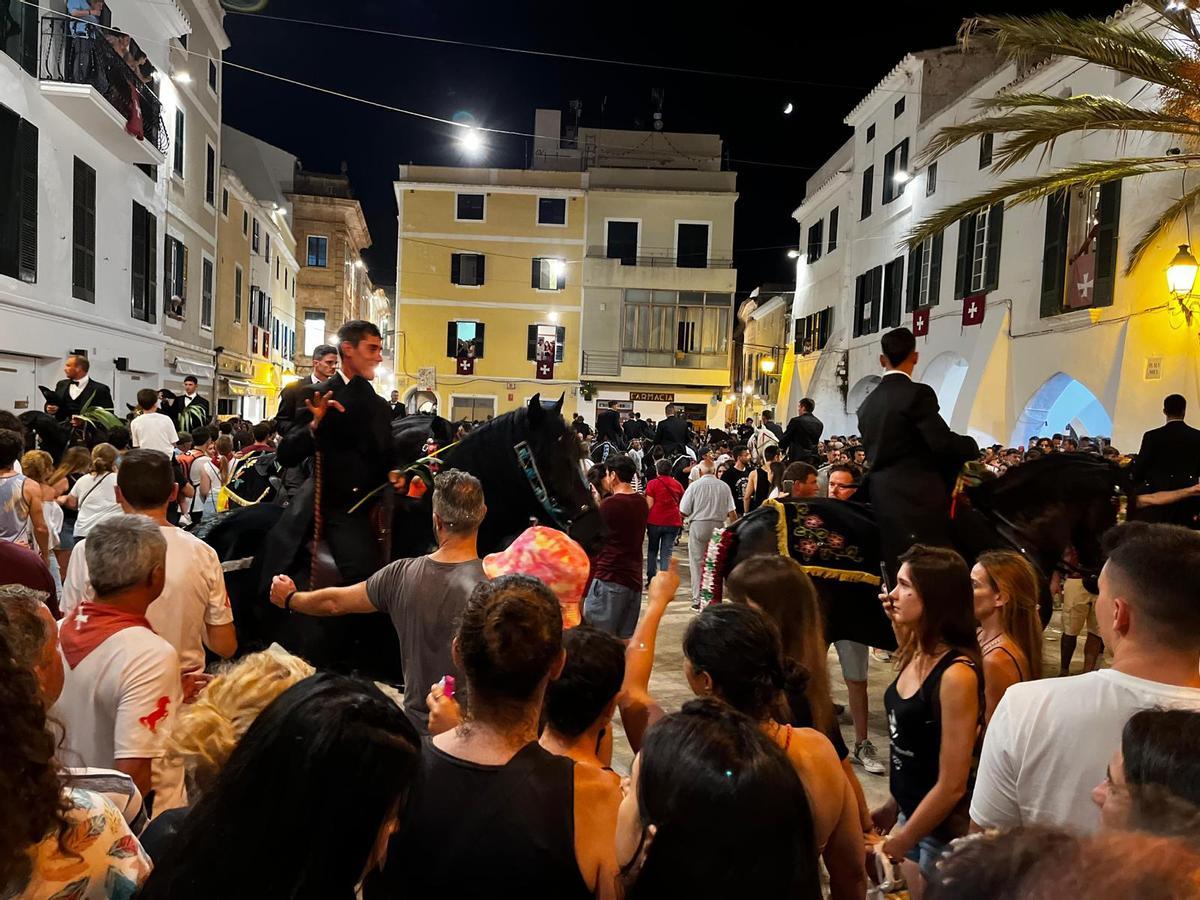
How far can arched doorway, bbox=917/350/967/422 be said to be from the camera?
1816 cm

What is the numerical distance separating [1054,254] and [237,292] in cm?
2178

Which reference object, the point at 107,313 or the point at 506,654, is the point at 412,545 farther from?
the point at 107,313

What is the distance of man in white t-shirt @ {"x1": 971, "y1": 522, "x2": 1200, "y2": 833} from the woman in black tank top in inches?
40.7

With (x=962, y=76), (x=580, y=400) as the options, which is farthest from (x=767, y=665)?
(x=580, y=400)

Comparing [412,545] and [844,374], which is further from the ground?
[844,374]

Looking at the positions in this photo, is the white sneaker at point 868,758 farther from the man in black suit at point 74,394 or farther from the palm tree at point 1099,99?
the man in black suit at point 74,394

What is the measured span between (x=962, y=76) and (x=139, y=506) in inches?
831

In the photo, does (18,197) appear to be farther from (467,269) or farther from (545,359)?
(545,359)

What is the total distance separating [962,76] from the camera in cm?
2014

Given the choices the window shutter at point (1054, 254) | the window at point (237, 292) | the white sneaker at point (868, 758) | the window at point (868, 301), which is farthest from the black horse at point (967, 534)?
the window at point (237, 292)

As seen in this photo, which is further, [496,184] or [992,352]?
[496,184]

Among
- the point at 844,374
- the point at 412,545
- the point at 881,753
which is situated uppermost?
the point at 844,374

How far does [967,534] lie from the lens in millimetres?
5219

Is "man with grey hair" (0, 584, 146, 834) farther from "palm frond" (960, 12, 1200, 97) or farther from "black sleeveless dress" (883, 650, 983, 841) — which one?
"palm frond" (960, 12, 1200, 97)
